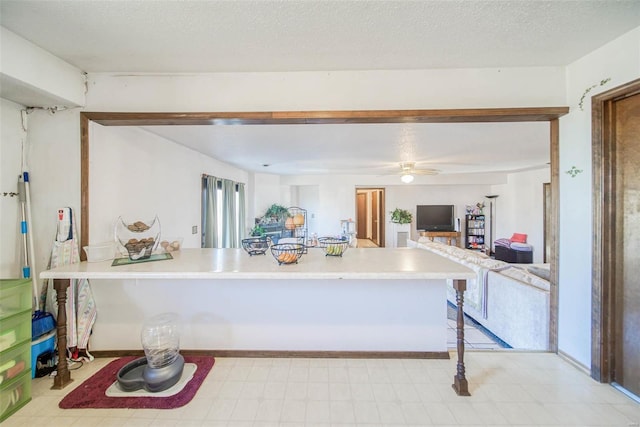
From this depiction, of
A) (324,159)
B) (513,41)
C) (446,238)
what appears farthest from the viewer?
(446,238)

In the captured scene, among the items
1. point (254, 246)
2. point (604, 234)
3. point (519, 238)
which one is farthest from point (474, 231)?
point (254, 246)

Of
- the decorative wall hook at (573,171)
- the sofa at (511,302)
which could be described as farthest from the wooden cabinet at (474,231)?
the decorative wall hook at (573,171)

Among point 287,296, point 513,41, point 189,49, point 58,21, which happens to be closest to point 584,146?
point 513,41

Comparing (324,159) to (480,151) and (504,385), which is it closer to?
(480,151)

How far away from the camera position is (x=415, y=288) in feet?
7.32

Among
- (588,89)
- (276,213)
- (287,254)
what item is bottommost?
(287,254)

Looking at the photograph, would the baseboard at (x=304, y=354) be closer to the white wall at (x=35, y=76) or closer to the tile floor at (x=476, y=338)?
the tile floor at (x=476, y=338)

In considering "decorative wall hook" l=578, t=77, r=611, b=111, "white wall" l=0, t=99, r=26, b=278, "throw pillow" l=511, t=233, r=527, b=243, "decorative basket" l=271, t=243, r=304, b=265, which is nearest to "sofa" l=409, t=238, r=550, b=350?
"decorative wall hook" l=578, t=77, r=611, b=111

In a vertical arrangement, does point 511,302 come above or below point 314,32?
below

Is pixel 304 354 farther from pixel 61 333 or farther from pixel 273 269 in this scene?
pixel 61 333

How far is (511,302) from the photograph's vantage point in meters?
3.02

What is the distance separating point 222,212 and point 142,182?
214 centimetres

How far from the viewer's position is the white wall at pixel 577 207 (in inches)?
74.2

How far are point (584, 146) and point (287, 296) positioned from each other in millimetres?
2468
